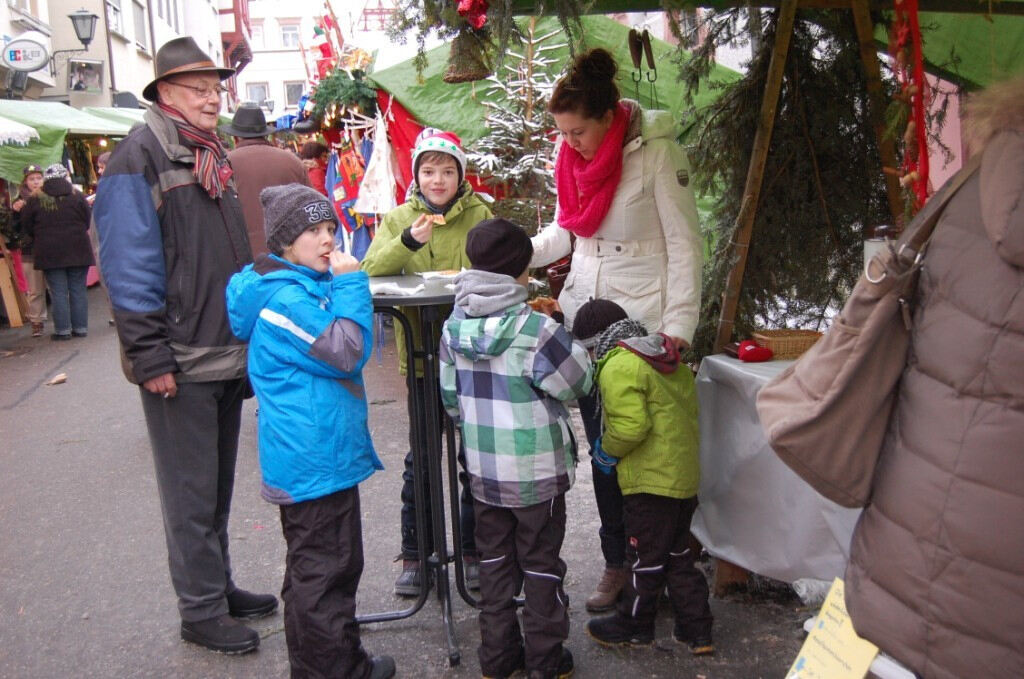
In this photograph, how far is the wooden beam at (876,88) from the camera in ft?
10.3

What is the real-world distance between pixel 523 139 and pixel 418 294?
507 cm

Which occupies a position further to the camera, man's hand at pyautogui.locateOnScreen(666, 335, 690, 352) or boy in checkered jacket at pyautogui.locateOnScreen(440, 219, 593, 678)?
man's hand at pyautogui.locateOnScreen(666, 335, 690, 352)

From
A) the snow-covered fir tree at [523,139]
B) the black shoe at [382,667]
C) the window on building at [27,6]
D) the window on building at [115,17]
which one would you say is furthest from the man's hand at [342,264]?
the window on building at [115,17]

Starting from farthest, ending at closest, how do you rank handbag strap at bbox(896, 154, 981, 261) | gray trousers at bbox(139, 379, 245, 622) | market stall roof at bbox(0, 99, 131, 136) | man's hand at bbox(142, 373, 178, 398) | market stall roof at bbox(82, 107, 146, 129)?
market stall roof at bbox(82, 107, 146, 129), market stall roof at bbox(0, 99, 131, 136), gray trousers at bbox(139, 379, 245, 622), man's hand at bbox(142, 373, 178, 398), handbag strap at bbox(896, 154, 981, 261)

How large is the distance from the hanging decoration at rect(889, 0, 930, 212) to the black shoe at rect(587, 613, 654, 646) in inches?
68.1

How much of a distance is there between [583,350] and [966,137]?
4.93ft

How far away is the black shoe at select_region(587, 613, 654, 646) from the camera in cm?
333

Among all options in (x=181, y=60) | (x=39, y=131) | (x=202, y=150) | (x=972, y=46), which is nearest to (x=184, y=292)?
(x=202, y=150)

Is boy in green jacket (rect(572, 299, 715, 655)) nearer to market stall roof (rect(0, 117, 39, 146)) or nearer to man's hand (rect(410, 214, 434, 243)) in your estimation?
man's hand (rect(410, 214, 434, 243))

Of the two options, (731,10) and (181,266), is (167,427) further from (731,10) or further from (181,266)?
(731,10)

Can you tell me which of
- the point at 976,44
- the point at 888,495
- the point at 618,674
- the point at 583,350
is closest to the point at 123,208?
the point at 583,350

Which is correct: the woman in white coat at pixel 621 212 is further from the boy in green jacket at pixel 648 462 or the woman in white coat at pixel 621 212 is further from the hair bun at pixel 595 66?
the boy in green jacket at pixel 648 462

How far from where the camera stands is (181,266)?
10.4 feet

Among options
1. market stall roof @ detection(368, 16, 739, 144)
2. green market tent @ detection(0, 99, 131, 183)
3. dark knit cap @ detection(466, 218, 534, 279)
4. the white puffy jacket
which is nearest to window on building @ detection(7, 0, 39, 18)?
green market tent @ detection(0, 99, 131, 183)
